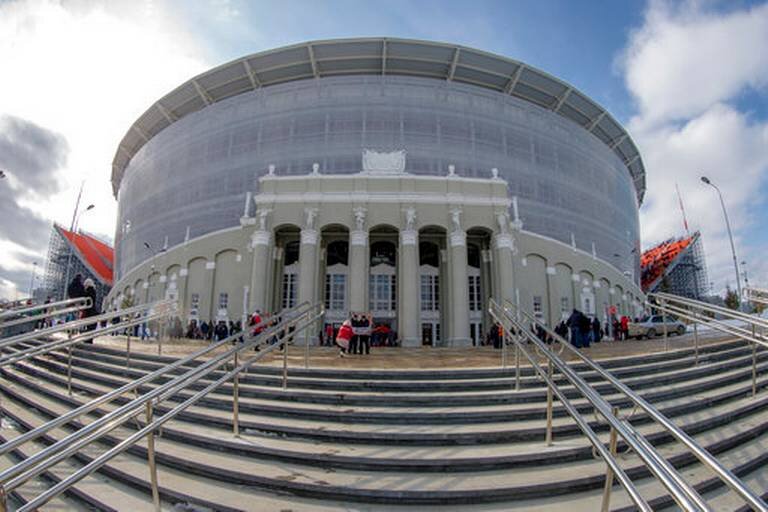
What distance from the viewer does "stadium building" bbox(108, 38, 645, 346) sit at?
2348 centimetres

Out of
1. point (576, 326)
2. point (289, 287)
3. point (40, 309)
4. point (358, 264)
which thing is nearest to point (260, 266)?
point (289, 287)

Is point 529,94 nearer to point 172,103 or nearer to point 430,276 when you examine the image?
point 430,276

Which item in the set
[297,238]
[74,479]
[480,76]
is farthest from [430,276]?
[74,479]

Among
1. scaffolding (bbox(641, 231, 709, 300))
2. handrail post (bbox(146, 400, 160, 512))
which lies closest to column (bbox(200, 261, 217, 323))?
handrail post (bbox(146, 400, 160, 512))

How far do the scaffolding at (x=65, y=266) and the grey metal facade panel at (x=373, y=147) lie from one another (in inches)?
878

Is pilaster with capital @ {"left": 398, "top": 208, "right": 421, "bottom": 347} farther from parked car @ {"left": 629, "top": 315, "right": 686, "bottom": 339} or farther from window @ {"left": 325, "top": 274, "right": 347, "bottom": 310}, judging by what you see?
parked car @ {"left": 629, "top": 315, "right": 686, "bottom": 339}

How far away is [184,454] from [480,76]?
40.2m

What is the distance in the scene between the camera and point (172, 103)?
144ft

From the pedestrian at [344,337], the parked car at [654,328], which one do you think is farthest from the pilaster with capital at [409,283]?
the parked car at [654,328]

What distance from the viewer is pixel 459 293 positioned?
22.4 m

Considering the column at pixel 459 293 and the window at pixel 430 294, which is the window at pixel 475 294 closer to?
the window at pixel 430 294

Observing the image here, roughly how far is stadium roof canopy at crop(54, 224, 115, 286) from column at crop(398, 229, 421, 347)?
5247cm

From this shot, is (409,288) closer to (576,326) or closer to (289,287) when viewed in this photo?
(576,326)

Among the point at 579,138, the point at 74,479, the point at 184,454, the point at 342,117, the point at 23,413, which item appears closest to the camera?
the point at 74,479
